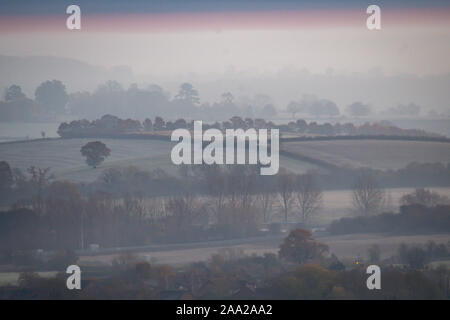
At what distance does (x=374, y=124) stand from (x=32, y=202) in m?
19.9

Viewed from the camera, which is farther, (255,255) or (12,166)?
(12,166)

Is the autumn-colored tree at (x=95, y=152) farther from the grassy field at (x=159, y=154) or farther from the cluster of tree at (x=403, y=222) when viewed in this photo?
the cluster of tree at (x=403, y=222)

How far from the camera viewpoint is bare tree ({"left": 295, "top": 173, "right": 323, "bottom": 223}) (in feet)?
61.5

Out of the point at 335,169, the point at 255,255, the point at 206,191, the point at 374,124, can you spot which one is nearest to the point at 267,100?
the point at 374,124

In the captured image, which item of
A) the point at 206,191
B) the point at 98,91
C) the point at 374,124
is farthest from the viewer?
the point at 98,91

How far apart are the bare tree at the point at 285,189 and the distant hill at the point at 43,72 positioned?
14.7 metres

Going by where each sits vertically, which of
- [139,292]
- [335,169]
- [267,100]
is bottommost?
[139,292]

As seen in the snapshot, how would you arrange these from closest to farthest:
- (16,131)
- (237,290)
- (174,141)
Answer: (237,290) → (174,141) → (16,131)

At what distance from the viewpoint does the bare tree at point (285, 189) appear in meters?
19.0

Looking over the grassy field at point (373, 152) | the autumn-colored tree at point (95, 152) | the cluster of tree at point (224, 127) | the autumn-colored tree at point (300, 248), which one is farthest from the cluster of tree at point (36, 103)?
the autumn-colored tree at point (300, 248)

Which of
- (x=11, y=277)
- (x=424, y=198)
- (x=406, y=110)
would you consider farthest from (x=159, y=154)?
(x=406, y=110)

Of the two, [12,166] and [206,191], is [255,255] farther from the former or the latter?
[12,166]

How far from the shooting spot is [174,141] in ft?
87.9

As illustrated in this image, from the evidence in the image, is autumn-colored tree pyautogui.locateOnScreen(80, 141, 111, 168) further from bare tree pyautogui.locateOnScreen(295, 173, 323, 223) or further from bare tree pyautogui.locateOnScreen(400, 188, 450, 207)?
bare tree pyautogui.locateOnScreen(400, 188, 450, 207)
